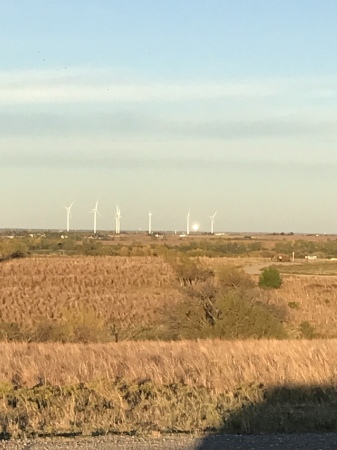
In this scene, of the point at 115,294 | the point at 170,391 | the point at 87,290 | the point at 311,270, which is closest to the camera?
the point at 170,391

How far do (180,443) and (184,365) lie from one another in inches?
293

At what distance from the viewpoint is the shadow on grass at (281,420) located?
10195 millimetres

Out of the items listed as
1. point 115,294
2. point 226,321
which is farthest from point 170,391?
point 115,294

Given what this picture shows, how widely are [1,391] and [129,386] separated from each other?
2.24 meters

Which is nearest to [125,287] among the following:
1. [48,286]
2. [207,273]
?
[48,286]

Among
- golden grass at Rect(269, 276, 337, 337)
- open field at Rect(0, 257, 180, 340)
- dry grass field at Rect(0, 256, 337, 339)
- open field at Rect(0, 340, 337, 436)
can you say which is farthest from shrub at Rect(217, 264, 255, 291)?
open field at Rect(0, 340, 337, 436)

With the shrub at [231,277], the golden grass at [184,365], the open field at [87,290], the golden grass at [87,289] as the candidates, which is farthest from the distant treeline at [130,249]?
the golden grass at [184,365]

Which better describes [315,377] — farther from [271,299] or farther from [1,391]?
[271,299]

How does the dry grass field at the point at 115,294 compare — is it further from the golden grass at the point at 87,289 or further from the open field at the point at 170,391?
the open field at the point at 170,391

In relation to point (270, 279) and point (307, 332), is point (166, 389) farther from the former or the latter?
point (270, 279)

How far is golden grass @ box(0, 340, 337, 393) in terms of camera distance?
1556cm

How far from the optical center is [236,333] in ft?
98.0

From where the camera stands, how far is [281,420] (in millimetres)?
11625

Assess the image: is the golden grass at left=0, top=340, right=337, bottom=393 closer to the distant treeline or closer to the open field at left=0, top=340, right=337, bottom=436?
the open field at left=0, top=340, right=337, bottom=436
